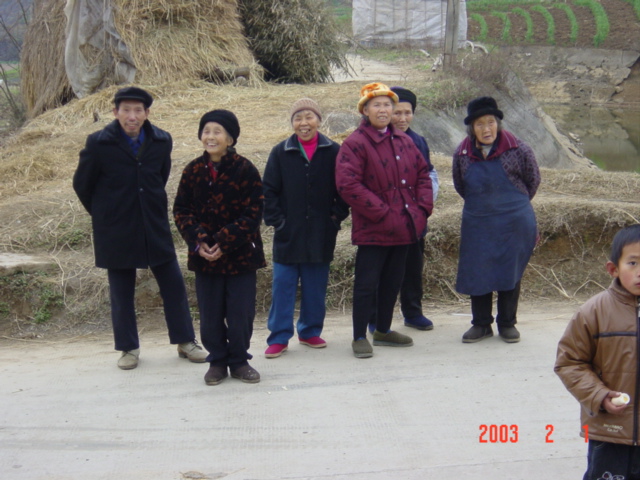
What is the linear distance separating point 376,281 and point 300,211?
628 millimetres

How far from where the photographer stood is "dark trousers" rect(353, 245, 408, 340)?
191 inches

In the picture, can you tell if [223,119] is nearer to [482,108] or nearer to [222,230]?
[222,230]

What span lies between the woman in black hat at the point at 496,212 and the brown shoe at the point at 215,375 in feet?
5.25

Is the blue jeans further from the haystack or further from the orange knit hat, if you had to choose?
the haystack

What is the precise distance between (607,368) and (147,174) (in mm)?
2850

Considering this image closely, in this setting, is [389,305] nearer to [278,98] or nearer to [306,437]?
[306,437]

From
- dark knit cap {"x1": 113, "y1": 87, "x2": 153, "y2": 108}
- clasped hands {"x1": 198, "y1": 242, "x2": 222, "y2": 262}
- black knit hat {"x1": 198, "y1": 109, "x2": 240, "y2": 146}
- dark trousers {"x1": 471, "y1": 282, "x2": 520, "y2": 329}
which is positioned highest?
dark knit cap {"x1": 113, "y1": 87, "x2": 153, "y2": 108}

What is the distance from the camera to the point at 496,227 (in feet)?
16.5

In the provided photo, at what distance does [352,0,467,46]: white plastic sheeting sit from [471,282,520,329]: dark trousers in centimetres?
2164

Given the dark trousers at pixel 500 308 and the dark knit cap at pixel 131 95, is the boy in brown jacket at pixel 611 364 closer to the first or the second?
the dark trousers at pixel 500 308

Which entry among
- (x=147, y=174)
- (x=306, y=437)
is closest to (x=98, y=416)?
(x=306, y=437)

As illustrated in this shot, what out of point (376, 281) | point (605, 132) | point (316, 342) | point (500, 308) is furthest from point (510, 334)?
point (605, 132)

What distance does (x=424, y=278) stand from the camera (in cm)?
611

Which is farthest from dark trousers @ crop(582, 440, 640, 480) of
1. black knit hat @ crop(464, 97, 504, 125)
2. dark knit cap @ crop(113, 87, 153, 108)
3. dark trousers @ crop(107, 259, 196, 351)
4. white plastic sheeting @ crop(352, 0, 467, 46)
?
white plastic sheeting @ crop(352, 0, 467, 46)
